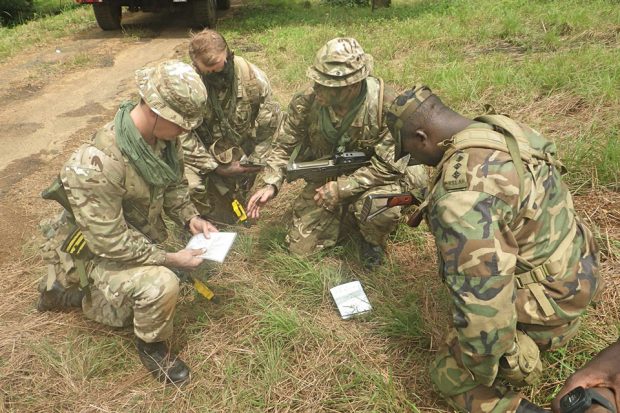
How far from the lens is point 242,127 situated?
4.02 meters

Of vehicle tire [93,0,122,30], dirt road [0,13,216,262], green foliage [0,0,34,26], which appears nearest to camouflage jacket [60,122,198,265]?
dirt road [0,13,216,262]

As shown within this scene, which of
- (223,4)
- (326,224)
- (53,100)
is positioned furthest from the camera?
(223,4)

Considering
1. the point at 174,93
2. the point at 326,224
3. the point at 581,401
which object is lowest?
the point at 326,224

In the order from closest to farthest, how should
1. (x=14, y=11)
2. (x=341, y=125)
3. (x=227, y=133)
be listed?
(x=341, y=125) < (x=227, y=133) < (x=14, y=11)

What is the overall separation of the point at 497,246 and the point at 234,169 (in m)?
2.62

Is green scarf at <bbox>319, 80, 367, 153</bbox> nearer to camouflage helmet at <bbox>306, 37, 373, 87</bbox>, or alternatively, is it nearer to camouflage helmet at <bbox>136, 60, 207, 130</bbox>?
camouflage helmet at <bbox>306, 37, 373, 87</bbox>

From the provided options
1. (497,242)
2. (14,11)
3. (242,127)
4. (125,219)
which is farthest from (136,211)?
(14,11)

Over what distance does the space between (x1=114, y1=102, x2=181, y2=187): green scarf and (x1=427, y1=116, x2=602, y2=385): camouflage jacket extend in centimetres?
142

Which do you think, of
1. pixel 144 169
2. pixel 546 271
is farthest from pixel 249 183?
pixel 546 271

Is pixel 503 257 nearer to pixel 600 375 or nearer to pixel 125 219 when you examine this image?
pixel 600 375

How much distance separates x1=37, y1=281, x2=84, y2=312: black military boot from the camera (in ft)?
9.34

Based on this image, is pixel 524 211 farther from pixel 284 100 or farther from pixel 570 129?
pixel 284 100

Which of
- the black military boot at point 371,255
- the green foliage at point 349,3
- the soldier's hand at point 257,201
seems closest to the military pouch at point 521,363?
the black military boot at point 371,255

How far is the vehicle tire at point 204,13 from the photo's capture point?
10062 millimetres
